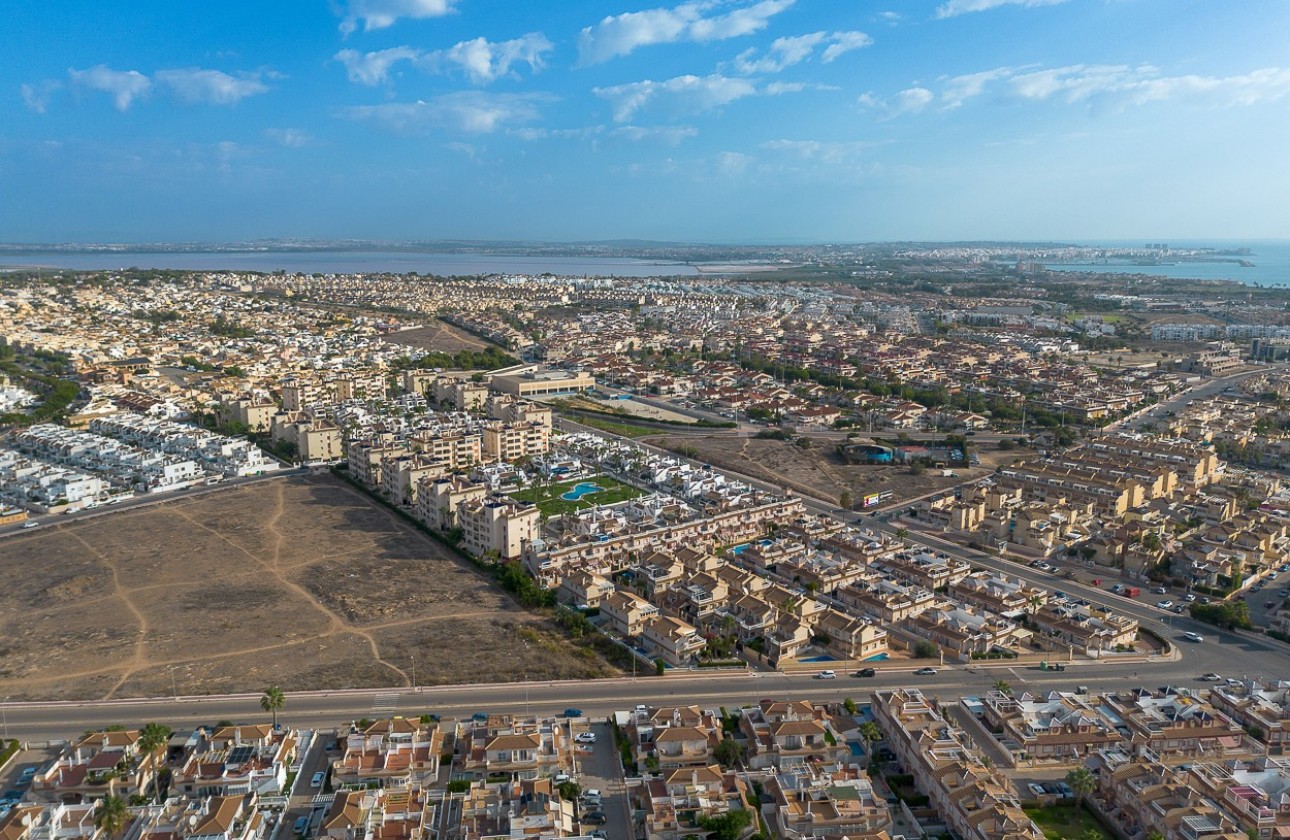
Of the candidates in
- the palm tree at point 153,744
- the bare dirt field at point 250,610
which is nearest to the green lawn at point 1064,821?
the bare dirt field at point 250,610

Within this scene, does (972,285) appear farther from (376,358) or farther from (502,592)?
(502,592)

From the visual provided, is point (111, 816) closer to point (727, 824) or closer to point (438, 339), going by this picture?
point (727, 824)

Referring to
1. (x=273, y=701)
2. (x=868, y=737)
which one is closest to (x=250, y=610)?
(x=273, y=701)

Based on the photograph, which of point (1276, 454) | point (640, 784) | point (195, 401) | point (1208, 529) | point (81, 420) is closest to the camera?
point (640, 784)

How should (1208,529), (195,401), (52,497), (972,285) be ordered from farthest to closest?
(972,285) → (195,401) → (52,497) → (1208,529)

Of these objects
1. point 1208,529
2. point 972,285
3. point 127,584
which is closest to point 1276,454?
point 1208,529

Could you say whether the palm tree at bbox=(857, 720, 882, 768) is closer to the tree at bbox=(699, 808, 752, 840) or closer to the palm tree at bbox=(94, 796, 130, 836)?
the tree at bbox=(699, 808, 752, 840)

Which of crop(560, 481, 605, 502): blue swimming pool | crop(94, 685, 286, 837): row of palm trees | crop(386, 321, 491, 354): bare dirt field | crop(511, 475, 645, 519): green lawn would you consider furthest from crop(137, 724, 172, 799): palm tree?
crop(386, 321, 491, 354): bare dirt field
